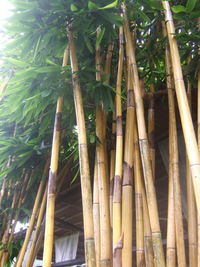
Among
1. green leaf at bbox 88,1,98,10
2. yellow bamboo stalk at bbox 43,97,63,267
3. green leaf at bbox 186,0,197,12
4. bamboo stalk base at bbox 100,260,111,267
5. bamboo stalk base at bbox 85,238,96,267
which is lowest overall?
bamboo stalk base at bbox 100,260,111,267

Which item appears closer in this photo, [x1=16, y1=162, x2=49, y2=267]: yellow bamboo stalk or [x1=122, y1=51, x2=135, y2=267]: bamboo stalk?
[x1=122, y1=51, x2=135, y2=267]: bamboo stalk

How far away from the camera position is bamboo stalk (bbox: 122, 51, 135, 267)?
0.84 metres

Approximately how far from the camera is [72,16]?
1.02 metres

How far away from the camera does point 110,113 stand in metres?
1.35

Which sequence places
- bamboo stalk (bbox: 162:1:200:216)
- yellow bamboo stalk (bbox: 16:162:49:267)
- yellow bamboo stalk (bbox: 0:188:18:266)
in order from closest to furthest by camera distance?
bamboo stalk (bbox: 162:1:200:216), yellow bamboo stalk (bbox: 16:162:49:267), yellow bamboo stalk (bbox: 0:188:18:266)

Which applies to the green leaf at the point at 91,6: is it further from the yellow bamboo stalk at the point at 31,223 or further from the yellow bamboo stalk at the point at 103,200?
the yellow bamboo stalk at the point at 31,223

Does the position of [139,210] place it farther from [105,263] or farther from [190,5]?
[190,5]

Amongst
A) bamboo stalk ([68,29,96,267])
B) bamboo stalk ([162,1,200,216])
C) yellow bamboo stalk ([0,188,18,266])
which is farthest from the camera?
yellow bamboo stalk ([0,188,18,266])

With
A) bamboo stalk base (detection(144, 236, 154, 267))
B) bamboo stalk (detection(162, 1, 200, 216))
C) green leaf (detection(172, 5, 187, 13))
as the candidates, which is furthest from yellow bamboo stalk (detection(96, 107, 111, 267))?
green leaf (detection(172, 5, 187, 13))

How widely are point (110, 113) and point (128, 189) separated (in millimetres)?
530

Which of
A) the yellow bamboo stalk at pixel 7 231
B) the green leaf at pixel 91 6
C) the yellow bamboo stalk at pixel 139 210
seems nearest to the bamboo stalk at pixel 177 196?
the yellow bamboo stalk at pixel 139 210

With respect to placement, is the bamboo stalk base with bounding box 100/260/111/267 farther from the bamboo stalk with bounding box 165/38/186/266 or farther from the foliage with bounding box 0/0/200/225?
the foliage with bounding box 0/0/200/225

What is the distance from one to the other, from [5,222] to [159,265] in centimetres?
124

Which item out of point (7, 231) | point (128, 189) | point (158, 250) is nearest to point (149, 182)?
point (128, 189)
